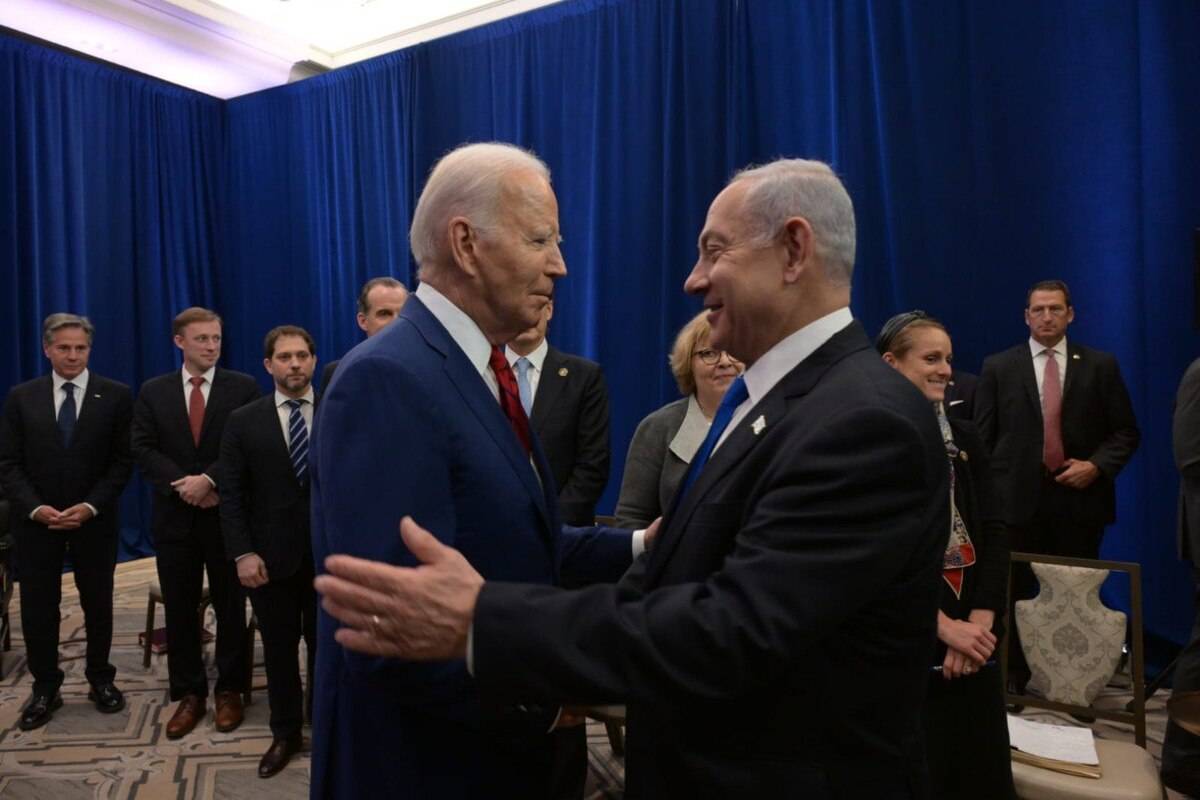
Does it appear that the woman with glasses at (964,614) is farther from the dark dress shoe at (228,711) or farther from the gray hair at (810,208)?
the dark dress shoe at (228,711)

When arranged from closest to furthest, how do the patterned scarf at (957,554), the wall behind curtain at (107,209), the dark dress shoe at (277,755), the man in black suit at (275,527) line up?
the patterned scarf at (957,554), the dark dress shoe at (277,755), the man in black suit at (275,527), the wall behind curtain at (107,209)

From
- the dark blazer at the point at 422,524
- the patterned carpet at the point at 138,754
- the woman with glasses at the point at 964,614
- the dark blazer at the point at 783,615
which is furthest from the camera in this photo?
the patterned carpet at the point at 138,754

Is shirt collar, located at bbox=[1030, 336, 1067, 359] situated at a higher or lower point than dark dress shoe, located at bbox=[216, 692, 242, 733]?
higher

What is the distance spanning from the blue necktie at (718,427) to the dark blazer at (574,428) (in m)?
1.87

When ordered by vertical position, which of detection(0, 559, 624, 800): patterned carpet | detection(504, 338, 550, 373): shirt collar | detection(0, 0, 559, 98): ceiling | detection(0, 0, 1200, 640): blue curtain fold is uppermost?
detection(0, 0, 559, 98): ceiling

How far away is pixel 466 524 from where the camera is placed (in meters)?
1.17

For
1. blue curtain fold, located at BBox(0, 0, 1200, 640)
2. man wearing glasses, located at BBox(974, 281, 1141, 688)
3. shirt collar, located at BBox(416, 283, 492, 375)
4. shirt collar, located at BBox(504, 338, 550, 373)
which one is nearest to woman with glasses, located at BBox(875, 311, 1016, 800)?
shirt collar, located at BBox(416, 283, 492, 375)

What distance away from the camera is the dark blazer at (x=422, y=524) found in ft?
3.54

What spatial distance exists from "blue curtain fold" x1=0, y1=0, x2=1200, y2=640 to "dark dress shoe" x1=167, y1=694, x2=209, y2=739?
2.98 m

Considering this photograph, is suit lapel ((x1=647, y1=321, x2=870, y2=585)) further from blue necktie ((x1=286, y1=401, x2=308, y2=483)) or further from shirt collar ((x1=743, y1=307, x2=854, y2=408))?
blue necktie ((x1=286, y1=401, x2=308, y2=483))

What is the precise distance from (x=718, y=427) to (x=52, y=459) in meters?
3.48

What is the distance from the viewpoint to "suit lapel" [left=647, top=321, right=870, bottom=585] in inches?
44.0

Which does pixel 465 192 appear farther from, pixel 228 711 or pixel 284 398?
pixel 228 711

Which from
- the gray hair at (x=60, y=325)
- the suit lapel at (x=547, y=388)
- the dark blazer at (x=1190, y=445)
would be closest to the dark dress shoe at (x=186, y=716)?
the gray hair at (x=60, y=325)
